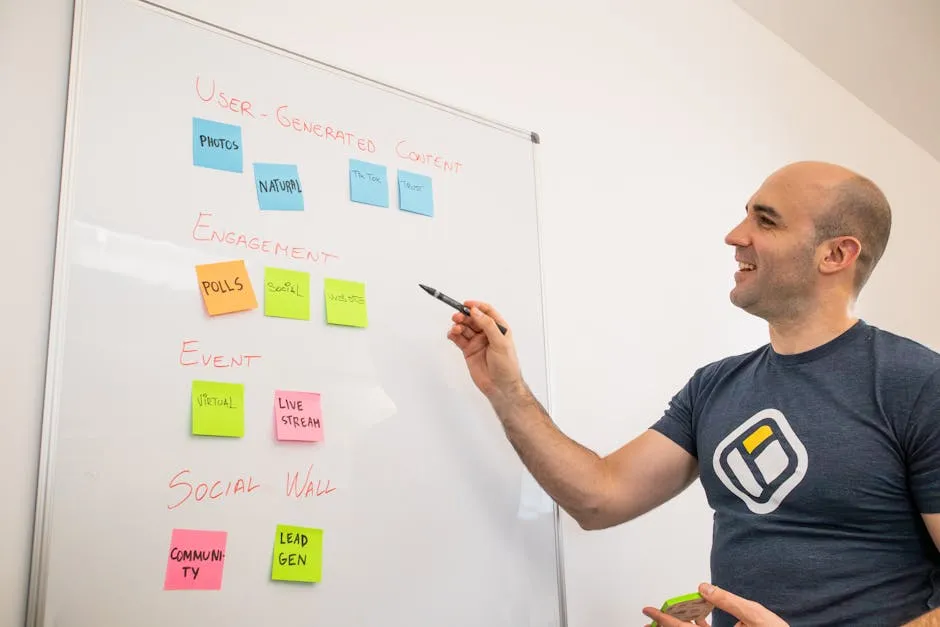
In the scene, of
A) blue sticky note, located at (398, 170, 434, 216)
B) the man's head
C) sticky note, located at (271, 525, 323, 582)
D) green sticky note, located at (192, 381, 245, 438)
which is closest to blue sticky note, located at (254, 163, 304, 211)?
blue sticky note, located at (398, 170, 434, 216)

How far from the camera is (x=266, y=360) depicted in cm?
123

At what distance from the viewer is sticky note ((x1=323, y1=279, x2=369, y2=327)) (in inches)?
51.6

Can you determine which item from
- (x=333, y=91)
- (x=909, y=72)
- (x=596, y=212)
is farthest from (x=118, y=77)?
(x=909, y=72)

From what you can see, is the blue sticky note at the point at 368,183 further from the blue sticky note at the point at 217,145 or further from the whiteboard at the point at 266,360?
the blue sticky note at the point at 217,145

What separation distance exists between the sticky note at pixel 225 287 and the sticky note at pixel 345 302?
0.43ft

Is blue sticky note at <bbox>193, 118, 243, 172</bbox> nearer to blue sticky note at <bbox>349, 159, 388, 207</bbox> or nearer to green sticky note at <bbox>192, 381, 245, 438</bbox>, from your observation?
blue sticky note at <bbox>349, 159, 388, 207</bbox>

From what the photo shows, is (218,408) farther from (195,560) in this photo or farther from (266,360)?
(195,560)

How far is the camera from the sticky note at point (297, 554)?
117 centimetres

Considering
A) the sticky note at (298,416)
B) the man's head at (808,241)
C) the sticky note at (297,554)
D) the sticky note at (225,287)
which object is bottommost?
the sticky note at (297,554)

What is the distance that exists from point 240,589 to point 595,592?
782 millimetres

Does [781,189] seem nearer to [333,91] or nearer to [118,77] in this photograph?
[333,91]

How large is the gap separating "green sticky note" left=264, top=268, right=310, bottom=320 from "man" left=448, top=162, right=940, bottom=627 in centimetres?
27

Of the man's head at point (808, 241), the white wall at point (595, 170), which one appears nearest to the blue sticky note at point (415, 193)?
the white wall at point (595, 170)

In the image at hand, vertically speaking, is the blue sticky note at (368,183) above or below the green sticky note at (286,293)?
above
